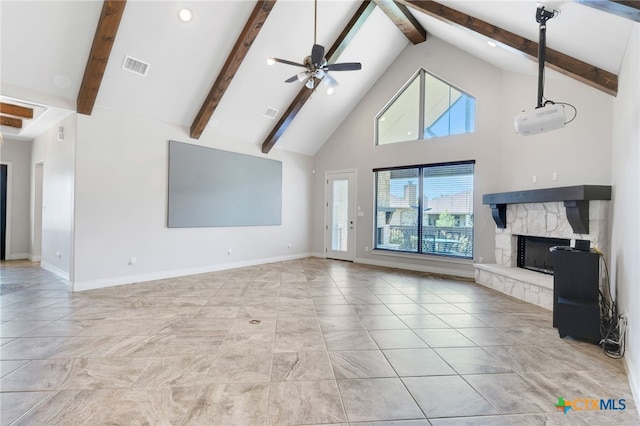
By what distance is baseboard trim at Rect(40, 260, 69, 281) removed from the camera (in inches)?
202

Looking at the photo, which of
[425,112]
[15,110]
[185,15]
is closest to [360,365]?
[185,15]

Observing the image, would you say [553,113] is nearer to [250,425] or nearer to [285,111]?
[250,425]

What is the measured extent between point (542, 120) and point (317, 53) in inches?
108

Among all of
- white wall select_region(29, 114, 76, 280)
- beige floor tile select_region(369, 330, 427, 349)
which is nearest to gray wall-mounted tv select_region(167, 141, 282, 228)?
white wall select_region(29, 114, 76, 280)

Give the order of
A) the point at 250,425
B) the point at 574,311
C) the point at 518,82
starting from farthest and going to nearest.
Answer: the point at 518,82, the point at 574,311, the point at 250,425

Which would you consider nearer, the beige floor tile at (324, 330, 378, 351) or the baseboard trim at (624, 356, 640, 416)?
the baseboard trim at (624, 356, 640, 416)

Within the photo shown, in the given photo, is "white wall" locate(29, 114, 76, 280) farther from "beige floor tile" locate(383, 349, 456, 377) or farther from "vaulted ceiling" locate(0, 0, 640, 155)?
"beige floor tile" locate(383, 349, 456, 377)

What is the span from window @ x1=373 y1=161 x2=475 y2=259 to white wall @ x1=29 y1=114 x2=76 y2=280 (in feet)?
19.3

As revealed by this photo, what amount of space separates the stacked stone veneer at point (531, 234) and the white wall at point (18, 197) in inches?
401

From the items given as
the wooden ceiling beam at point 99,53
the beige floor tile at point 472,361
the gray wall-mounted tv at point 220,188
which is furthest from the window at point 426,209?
the wooden ceiling beam at point 99,53

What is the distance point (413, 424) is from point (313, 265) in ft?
17.6

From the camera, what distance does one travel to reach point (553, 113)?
119 inches

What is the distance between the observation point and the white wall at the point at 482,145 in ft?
13.2

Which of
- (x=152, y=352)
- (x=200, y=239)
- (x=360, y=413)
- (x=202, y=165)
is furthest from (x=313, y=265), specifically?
(x=360, y=413)
